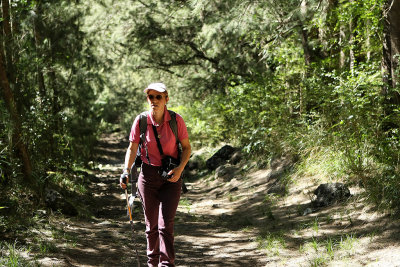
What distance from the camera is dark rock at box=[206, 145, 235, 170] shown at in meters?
13.3

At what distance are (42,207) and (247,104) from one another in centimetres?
675

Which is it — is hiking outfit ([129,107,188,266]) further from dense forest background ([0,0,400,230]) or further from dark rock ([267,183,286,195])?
dark rock ([267,183,286,195])

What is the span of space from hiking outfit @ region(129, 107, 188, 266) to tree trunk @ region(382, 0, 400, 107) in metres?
4.30

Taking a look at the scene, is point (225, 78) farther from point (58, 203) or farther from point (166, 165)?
point (166, 165)

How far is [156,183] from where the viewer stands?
13.7 feet

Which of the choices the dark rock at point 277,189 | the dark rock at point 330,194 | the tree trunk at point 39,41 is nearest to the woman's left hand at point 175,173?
the dark rock at point 330,194

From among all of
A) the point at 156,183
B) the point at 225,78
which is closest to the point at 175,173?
the point at 156,183

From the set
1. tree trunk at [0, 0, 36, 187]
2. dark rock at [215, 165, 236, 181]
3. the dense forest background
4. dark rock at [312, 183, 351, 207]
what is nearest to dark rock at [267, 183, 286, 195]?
the dense forest background

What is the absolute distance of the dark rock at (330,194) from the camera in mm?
6441

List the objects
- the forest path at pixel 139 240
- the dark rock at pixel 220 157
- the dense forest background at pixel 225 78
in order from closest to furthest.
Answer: the forest path at pixel 139 240 < the dense forest background at pixel 225 78 < the dark rock at pixel 220 157

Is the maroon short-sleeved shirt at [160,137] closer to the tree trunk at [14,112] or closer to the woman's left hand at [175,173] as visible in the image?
the woman's left hand at [175,173]

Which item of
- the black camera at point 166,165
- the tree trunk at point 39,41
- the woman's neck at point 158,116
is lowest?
the black camera at point 166,165

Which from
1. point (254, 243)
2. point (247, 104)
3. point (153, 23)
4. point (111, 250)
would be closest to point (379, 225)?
point (254, 243)

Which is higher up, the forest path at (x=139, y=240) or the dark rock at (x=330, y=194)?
the dark rock at (x=330, y=194)
